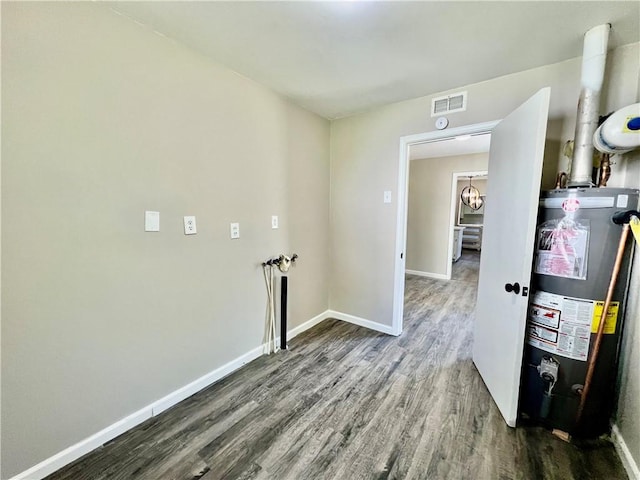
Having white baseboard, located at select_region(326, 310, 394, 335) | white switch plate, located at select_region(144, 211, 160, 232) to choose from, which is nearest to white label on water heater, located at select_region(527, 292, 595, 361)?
white baseboard, located at select_region(326, 310, 394, 335)

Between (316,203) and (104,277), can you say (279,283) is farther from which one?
(104,277)

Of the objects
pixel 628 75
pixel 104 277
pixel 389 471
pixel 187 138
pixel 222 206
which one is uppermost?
pixel 628 75

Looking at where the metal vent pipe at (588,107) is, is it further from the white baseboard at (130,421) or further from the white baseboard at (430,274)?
the white baseboard at (430,274)

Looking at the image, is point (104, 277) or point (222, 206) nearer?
point (104, 277)

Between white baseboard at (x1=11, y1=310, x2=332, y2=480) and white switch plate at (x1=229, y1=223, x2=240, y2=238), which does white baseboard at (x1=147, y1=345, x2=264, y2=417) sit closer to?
white baseboard at (x1=11, y1=310, x2=332, y2=480)

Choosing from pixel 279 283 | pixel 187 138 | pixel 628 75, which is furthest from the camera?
pixel 279 283

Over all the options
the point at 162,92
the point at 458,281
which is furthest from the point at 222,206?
the point at 458,281

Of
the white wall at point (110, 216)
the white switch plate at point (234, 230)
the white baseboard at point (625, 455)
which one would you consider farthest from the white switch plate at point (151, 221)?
the white baseboard at point (625, 455)

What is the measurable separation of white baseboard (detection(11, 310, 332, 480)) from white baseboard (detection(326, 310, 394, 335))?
43.8 inches

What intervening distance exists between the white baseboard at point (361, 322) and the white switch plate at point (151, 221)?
2.27m

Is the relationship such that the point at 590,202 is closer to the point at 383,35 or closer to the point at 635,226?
the point at 635,226

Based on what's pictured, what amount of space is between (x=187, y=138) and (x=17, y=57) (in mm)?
775

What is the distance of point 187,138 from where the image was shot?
1.81m

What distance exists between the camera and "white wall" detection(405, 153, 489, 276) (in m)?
5.29
